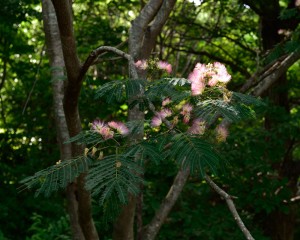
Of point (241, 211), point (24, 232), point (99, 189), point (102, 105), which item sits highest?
point (102, 105)

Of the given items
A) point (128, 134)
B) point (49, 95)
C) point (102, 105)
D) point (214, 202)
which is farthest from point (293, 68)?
point (128, 134)

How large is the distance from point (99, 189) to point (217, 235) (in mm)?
4309

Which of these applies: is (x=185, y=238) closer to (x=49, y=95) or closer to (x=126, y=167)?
(x=49, y=95)

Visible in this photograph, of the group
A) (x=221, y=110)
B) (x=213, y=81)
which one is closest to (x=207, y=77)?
(x=213, y=81)

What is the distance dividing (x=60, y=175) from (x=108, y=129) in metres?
0.29

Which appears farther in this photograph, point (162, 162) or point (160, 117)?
point (162, 162)

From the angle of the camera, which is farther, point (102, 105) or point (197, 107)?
point (102, 105)

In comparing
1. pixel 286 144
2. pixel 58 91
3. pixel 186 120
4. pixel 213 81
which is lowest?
pixel 186 120

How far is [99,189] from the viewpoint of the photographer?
5.40ft

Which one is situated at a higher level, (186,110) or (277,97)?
(277,97)

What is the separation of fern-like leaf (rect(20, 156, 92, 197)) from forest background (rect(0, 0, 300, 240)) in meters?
1.50

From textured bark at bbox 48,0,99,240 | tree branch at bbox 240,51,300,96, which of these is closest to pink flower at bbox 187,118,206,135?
textured bark at bbox 48,0,99,240

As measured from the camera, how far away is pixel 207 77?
1.95m

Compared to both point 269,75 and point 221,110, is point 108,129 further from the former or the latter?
point 269,75
